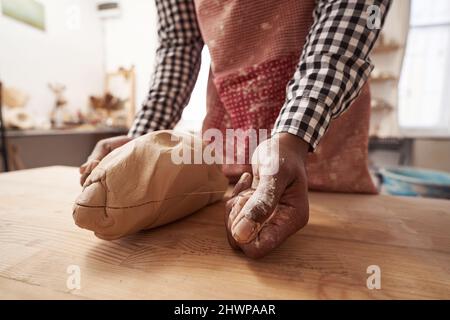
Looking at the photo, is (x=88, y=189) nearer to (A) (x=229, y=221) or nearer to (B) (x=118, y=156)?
(B) (x=118, y=156)

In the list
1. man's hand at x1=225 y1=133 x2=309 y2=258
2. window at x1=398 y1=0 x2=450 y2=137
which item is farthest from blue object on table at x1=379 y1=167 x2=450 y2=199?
window at x1=398 y1=0 x2=450 y2=137

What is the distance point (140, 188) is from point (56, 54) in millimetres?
2826

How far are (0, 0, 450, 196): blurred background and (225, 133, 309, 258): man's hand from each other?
154 cm

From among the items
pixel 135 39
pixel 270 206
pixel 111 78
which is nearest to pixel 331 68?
pixel 270 206

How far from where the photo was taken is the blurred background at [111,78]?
2049 millimetres

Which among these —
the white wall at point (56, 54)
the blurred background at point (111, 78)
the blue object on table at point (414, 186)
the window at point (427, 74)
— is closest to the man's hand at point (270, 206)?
the blue object on table at point (414, 186)

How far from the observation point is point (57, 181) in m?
0.67

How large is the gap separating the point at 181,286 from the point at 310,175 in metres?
0.46

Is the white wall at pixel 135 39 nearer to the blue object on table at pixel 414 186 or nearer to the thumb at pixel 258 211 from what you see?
the blue object on table at pixel 414 186

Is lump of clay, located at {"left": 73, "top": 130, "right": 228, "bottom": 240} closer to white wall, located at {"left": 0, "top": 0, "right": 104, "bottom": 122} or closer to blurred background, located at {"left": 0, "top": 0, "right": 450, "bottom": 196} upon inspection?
blurred background, located at {"left": 0, "top": 0, "right": 450, "bottom": 196}

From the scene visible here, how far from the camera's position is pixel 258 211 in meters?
0.27
